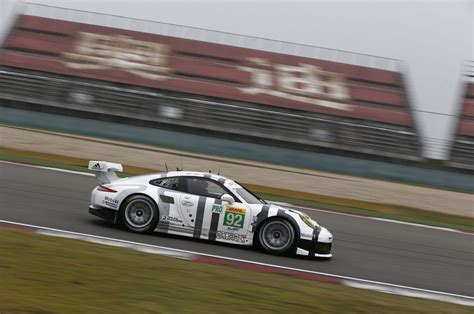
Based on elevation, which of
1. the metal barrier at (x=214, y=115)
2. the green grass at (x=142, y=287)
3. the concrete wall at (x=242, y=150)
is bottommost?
the green grass at (x=142, y=287)

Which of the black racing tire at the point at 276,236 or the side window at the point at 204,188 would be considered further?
the side window at the point at 204,188

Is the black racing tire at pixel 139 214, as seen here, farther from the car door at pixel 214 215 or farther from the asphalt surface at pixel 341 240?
the car door at pixel 214 215

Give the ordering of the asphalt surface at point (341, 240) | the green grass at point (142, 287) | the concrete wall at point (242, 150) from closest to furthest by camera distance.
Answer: the green grass at point (142, 287) < the asphalt surface at point (341, 240) < the concrete wall at point (242, 150)

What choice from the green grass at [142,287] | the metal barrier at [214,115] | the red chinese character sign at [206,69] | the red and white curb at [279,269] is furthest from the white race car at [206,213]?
the red chinese character sign at [206,69]

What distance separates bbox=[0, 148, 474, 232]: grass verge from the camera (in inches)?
627

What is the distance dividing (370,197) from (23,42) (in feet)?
68.3

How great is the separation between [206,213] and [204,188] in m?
0.41

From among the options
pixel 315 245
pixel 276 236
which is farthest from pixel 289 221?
pixel 315 245

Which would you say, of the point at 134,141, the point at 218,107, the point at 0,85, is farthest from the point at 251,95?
the point at 0,85

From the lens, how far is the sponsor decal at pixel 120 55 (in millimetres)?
31250

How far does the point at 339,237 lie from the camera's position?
12266 millimetres

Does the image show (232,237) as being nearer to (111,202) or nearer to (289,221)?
(289,221)

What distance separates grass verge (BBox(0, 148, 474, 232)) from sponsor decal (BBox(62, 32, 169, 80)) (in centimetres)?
1311

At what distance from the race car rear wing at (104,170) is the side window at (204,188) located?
125 centimetres
